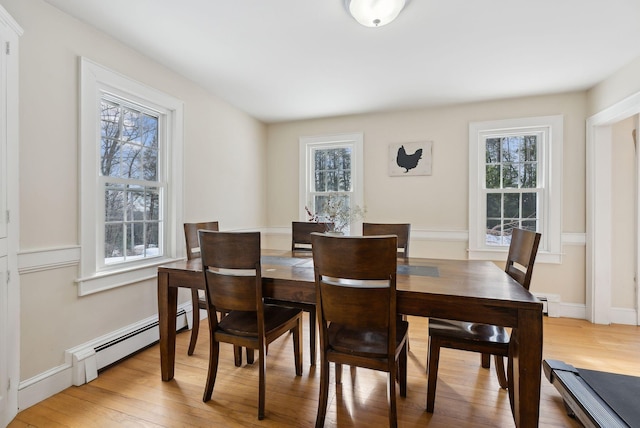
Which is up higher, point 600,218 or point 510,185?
point 510,185

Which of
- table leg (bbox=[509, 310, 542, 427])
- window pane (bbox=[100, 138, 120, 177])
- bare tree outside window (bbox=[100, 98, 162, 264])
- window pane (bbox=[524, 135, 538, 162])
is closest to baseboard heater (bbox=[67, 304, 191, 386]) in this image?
bare tree outside window (bbox=[100, 98, 162, 264])

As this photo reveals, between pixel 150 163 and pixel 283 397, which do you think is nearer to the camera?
pixel 283 397

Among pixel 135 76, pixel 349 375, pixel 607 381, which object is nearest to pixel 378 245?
pixel 349 375

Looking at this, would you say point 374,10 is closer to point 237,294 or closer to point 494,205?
point 237,294

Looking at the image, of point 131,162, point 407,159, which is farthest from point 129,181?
point 407,159

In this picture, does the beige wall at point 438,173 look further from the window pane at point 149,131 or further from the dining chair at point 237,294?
the dining chair at point 237,294

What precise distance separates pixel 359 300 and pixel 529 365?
0.82 m

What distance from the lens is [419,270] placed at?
6.60 ft

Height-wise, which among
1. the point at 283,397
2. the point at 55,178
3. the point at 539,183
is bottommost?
the point at 283,397

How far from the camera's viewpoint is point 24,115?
5.82 feet

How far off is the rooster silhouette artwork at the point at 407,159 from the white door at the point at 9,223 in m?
3.53

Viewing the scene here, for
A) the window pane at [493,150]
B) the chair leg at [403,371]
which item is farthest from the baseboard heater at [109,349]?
the window pane at [493,150]

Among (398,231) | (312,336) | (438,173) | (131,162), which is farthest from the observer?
(438,173)

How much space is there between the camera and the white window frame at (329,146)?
13.3 ft
